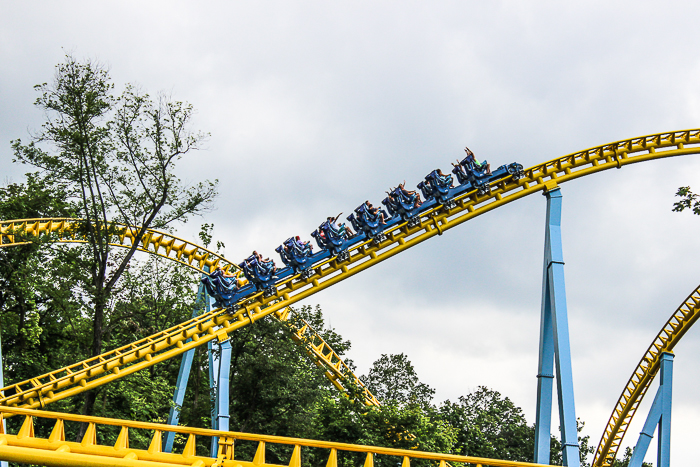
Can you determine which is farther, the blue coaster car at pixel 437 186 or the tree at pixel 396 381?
the tree at pixel 396 381

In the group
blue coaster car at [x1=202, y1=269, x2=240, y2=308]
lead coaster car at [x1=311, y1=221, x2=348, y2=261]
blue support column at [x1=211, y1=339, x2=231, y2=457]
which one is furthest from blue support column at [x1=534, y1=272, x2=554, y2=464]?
blue support column at [x1=211, y1=339, x2=231, y2=457]

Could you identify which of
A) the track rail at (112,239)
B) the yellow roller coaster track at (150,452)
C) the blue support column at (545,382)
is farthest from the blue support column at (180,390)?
the blue support column at (545,382)

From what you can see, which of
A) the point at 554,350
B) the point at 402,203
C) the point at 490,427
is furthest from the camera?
the point at 490,427

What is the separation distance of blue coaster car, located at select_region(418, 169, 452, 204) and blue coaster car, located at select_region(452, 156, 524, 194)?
325 millimetres

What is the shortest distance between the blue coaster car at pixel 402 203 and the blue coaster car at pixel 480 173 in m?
1.01

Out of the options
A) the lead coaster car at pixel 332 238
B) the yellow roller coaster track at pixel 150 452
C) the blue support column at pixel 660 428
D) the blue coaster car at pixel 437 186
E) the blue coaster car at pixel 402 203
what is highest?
the blue coaster car at pixel 437 186

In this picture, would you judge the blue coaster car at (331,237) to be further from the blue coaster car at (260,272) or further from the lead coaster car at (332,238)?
the blue coaster car at (260,272)

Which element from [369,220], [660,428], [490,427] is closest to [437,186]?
[369,220]

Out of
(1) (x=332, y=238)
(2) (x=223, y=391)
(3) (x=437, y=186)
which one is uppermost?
(3) (x=437, y=186)

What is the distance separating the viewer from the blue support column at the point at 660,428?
42.2 ft

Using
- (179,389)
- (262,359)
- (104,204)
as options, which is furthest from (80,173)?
(262,359)

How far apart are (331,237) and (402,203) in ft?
4.78

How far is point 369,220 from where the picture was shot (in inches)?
475

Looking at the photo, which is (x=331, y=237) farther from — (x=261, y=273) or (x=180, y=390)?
(x=180, y=390)
